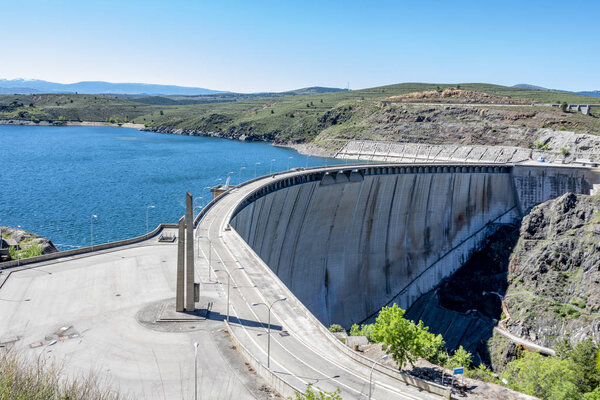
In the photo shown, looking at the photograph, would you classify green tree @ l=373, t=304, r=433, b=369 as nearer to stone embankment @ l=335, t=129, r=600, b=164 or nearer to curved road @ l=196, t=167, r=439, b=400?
curved road @ l=196, t=167, r=439, b=400

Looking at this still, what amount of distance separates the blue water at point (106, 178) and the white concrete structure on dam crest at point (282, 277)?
704 inches

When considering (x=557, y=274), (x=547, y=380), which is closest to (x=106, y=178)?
(x=557, y=274)

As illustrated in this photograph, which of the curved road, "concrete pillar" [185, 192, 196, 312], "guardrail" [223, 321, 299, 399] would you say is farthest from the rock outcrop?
"guardrail" [223, 321, 299, 399]

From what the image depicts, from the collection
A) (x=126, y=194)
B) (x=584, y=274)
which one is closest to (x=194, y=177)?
(x=126, y=194)

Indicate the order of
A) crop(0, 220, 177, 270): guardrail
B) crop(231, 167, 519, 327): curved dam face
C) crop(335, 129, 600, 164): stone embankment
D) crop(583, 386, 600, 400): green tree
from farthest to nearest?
crop(335, 129, 600, 164): stone embankment
crop(231, 167, 519, 327): curved dam face
crop(0, 220, 177, 270): guardrail
crop(583, 386, 600, 400): green tree

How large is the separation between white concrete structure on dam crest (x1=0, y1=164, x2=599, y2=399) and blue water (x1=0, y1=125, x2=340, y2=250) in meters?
17.9

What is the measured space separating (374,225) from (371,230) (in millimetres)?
823

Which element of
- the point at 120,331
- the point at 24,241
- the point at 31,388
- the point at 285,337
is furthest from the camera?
the point at 24,241

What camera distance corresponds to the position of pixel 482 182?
69938 millimetres

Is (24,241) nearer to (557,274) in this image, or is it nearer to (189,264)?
(189,264)

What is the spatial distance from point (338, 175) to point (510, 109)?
80.7 metres

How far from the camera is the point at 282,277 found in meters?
48.2

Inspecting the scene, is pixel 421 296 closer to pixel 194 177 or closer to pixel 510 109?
pixel 194 177

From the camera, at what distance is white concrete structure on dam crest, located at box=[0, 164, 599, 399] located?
2262 centimetres
